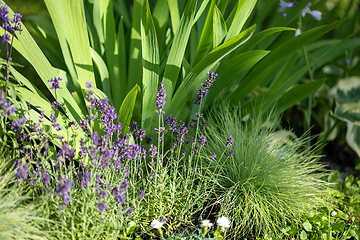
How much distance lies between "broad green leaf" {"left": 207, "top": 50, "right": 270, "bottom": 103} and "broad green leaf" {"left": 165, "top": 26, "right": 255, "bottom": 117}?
0.45 feet

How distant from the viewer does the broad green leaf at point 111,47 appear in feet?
5.89

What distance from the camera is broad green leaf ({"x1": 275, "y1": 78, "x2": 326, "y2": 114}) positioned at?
1.71 metres

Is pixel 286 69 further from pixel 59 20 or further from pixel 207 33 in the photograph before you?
pixel 59 20

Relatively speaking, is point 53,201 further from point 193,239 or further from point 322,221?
point 322,221

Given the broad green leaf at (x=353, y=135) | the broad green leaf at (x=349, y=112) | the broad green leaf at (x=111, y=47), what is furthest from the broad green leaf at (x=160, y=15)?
the broad green leaf at (x=353, y=135)

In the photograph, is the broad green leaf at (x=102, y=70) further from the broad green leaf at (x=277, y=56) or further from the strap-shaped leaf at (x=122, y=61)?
the broad green leaf at (x=277, y=56)

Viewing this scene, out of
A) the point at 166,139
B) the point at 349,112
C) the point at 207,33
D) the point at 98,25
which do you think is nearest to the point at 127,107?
the point at 166,139

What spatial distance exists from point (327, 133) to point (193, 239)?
1.60 metres

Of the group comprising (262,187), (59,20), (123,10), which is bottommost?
(262,187)

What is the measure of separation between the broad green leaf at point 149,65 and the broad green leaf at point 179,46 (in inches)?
3.0

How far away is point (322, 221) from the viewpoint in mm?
1478

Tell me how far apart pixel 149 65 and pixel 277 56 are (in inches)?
31.8

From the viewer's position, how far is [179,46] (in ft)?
4.97

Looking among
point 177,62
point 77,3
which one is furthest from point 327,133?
point 77,3
